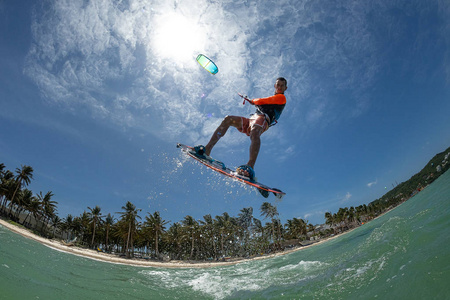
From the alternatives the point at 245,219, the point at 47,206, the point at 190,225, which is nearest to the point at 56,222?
the point at 47,206

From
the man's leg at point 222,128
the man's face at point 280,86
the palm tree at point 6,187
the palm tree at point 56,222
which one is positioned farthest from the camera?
the palm tree at point 56,222

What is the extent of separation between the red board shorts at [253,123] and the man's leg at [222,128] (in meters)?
0.17

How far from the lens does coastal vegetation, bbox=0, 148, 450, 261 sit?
5053 centimetres

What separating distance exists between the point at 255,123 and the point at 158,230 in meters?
54.3

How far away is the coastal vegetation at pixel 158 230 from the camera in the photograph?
166ft

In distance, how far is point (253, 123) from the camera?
22.1 feet

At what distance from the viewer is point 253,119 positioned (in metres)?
6.95

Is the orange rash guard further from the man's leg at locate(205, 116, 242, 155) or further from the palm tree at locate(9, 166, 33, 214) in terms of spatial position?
the palm tree at locate(9, 166, 33, 214)

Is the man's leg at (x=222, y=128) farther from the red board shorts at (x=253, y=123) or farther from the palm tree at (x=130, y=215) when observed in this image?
the palm tree at (x=130, y=215)

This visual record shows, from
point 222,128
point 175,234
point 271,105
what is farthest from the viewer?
point 175,234

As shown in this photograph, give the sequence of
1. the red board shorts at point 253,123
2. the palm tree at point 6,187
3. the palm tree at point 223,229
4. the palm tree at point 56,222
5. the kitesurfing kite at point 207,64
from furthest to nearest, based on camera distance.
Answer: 1. the palm tree at point 223,229
2. the palm tree at point 56,222
3. the palm tree at point 6,187
4. the kitesurfing kite at point 207,64
5. the red board shorts at point 253,123

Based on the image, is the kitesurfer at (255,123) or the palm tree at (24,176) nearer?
the kitesurfer at (255,123)

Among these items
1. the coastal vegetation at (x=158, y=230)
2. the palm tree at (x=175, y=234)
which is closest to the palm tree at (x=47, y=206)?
the coastal vegetation at (x=158, y=230)

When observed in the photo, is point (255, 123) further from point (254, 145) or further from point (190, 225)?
point (190, 225)
